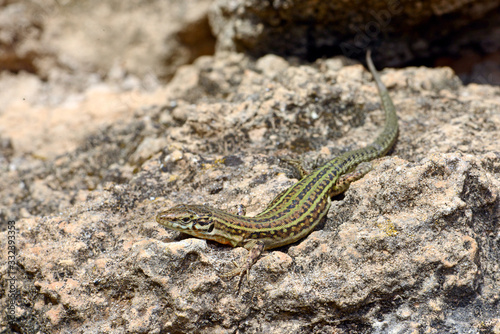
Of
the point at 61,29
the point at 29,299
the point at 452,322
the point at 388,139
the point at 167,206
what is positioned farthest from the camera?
the point at 61,29

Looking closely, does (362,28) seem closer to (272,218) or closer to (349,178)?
(349,178)

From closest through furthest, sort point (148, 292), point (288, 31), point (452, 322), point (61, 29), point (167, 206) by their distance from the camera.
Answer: point (452, 322), point (148, 292), point (167, 206), point (288, 31), point (61, 29)

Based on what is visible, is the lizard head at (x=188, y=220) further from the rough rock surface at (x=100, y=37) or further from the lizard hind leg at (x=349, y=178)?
the rough rock surface at (x=100, y=37)

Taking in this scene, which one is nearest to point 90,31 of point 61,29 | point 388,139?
point 61,29

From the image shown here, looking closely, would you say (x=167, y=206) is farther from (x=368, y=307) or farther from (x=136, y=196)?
(x=368, y=307)

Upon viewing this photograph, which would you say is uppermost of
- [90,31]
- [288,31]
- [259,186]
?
[90,31]

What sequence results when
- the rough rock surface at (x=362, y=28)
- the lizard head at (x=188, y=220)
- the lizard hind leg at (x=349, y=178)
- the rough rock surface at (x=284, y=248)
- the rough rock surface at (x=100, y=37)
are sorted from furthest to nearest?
1. the rough rock surface at (x=100, y=37)
2. the rough rock surface at (x=362, y=28)
3. the lizard hind leg at (x=349, y=178)
4. the lizard head at (x=188, y=220)
5. the rough rock surface at (x=284, y=248)

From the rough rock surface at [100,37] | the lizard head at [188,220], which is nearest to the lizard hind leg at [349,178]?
the lizard head at [188,220]
